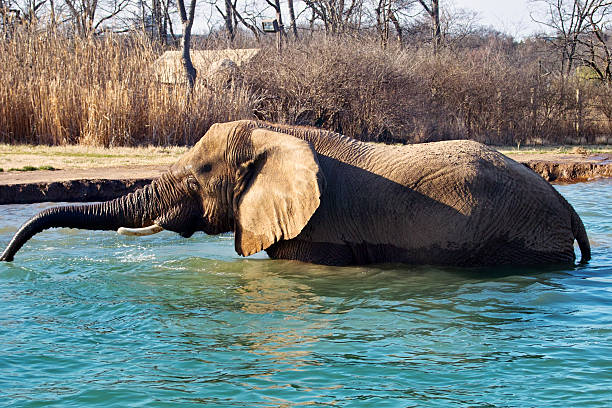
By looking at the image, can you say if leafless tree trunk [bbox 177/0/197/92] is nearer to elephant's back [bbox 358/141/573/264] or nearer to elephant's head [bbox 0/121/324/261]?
elephant's head [bbox 0/121/324/261]

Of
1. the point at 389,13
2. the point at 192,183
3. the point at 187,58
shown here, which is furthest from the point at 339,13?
the point at 192,183

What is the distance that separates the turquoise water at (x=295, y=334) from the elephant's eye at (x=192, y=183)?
76 centimetres

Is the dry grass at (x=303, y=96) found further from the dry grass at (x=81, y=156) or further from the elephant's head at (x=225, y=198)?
the elephant's head at (x=225, y=198)

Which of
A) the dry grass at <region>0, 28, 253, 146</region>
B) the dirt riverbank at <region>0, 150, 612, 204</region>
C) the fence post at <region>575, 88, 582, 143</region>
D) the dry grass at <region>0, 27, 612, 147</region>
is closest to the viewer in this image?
the dirt riverbank at <region>0, 150, 612, 204</region>

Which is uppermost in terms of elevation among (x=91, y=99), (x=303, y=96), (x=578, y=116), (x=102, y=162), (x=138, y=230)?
(x=303, y=96)

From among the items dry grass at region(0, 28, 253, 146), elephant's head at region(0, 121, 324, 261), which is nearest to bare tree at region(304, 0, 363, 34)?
dry grass at region(0, 28, 253, 146)

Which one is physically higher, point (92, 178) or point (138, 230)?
point (92, 178)

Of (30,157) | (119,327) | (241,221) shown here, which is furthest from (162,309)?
(30,157)

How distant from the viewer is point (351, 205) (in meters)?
6.06

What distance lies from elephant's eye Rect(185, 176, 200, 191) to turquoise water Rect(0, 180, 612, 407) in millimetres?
762

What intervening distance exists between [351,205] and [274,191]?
673mm

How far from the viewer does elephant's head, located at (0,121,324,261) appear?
18.7 ft

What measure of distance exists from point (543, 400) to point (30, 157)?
11.8 meters

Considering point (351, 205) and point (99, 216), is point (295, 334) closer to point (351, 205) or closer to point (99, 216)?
point (351, 205)
